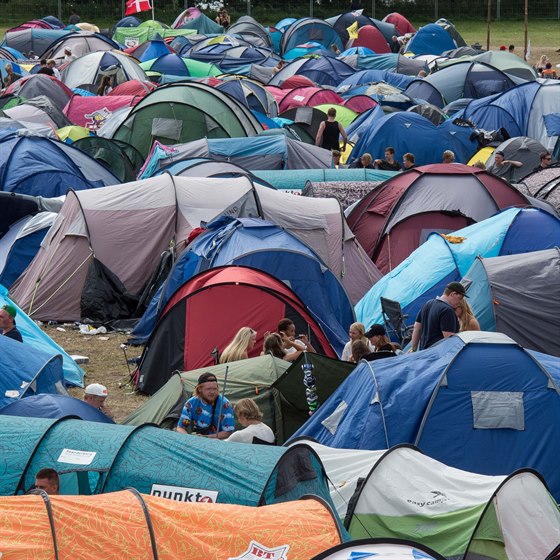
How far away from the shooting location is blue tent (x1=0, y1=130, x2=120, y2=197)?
18953 mm

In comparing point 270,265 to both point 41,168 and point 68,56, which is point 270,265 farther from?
point 68,56

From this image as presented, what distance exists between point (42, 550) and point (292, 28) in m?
35.6

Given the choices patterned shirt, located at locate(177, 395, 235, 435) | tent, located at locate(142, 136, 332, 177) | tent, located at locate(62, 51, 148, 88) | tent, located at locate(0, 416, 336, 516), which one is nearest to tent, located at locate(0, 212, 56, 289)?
tent, located at locate(142, 136, 332, 177)

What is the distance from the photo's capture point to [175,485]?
855 cm

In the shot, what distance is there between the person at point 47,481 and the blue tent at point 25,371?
3.28m

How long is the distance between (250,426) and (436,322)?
2.38 meters

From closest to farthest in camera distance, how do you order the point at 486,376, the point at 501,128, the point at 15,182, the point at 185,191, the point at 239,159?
1. the point at 486,376
2. the point at 185,191
3. the point at 15,182
4. the point at 239,159
5. the point at 501,128

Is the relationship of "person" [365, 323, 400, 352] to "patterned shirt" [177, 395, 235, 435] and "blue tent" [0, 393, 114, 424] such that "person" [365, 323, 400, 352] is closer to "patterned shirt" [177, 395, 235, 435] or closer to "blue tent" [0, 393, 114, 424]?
"patterned shirt" [177, 395, 235, 435]

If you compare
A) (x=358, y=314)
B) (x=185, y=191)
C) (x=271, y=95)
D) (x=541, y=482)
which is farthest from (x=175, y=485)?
(x=271, y=95)

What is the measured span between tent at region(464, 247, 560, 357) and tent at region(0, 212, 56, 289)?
20.9 feet

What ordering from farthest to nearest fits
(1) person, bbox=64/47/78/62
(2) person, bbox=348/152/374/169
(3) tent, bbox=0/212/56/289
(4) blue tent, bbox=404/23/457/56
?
(4) blue tent, bbox=404/23/457/56 < (1) person, bbox=64/47/78/62 < (2) person, bbox=348/152/374/169 < (3) tent, bbox=0/212/56/289


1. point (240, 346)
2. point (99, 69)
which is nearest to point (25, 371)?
point (240, 346)

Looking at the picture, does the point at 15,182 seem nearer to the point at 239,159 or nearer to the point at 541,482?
the point at 239,159

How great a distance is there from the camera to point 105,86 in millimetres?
27469
